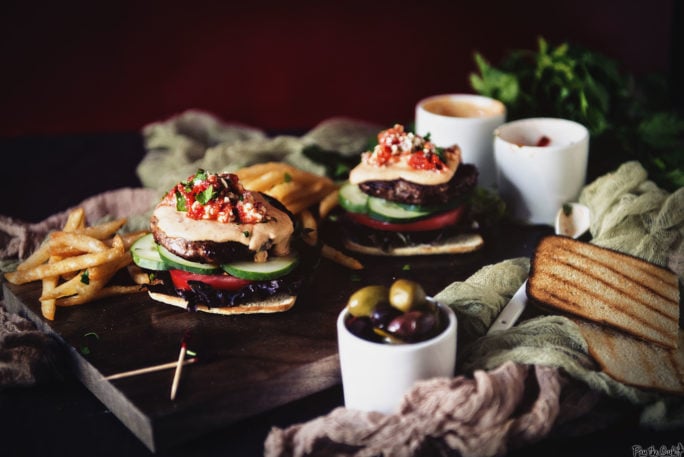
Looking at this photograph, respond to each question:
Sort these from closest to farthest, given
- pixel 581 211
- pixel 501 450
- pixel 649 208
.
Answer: pixel 501 450 < pixel 649 208 < pixel 581 211

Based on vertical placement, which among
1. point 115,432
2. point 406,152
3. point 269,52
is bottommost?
point 115,432

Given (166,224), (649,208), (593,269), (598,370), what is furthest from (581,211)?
(166,224)

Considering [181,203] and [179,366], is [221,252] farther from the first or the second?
[179,366]

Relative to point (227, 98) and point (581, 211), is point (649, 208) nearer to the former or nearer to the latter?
point (581, 211)

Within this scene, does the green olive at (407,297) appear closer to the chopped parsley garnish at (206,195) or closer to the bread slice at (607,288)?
the bread slice at (607,288)

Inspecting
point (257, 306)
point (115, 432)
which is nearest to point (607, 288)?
point (257, 306)

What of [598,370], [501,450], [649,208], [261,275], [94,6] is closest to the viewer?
[501,450]
